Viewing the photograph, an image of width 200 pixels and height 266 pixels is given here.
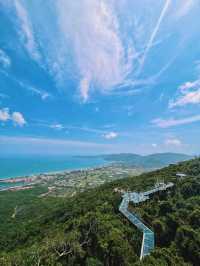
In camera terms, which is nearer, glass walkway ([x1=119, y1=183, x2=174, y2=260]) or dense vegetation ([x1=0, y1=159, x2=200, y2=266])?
dense vegetation ([x1=0, y1=159, x2=200, y2=266])

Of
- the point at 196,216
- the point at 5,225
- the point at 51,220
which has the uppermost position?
the point at 196,216

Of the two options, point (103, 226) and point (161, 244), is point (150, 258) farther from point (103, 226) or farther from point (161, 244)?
point (103, 226)

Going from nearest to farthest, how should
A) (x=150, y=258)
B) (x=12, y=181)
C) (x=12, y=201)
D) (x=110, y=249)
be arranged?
(x=150, y=258), (x=110, y=249), (x=12, y=201), (x=12, y=181)

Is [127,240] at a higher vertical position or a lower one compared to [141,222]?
lower

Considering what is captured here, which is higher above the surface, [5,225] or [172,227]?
[172,227]

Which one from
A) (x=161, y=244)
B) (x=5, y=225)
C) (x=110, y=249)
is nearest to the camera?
(x=110, y=249)

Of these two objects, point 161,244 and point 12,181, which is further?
point 12,181

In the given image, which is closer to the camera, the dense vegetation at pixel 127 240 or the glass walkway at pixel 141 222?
the dense vegetation at pixel 127 240

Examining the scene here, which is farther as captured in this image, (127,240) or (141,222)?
(141,222)

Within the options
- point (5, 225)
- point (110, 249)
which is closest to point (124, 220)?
point (110, 249)
